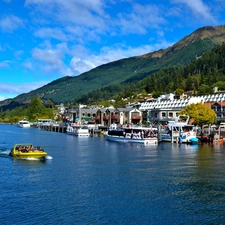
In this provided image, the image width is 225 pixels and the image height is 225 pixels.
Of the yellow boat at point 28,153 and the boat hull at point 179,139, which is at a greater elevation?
the boat hull at point 179,139

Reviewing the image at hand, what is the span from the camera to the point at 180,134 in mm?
95000

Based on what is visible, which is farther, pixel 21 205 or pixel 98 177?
pixel 98 177

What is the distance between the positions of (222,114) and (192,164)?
7385 centimetres

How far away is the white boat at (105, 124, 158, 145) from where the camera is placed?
9111 cm

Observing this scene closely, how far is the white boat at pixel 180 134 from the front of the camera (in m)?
92.1

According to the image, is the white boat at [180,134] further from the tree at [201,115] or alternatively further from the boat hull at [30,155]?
the boat hull at [30,155]

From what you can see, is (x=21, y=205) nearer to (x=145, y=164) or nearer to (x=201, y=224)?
(x=201, y=224)

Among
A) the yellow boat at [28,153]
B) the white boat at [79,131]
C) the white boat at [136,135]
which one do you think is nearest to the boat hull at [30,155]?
the yellow boat at [28,153]

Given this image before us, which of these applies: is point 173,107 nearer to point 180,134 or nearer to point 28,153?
point 180,134

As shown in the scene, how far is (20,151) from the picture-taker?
201 ft

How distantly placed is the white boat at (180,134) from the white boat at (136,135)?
400 centimetres

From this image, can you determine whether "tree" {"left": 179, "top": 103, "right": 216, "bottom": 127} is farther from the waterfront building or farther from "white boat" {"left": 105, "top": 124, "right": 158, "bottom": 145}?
the waterfront building

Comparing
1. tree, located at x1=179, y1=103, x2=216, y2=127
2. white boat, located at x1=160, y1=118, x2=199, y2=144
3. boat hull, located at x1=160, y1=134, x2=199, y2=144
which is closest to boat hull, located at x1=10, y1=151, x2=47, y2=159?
boat hull, located at x1=160, y1=134, x2=199, y2=144

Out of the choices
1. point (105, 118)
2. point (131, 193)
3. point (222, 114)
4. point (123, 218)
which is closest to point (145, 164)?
point (131, 193)
